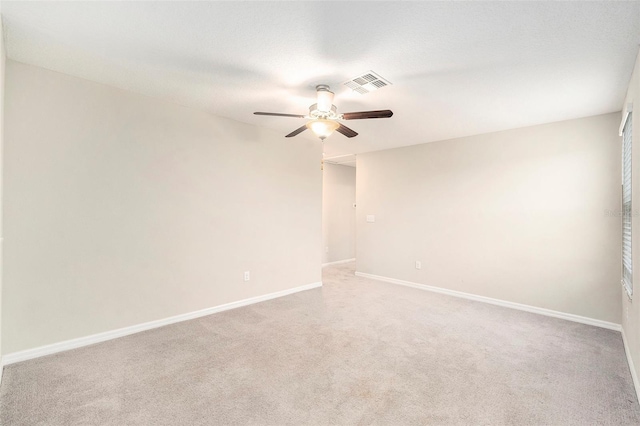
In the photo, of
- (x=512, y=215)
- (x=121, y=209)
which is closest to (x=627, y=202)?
(x=512, y=215)

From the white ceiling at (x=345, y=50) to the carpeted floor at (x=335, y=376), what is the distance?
2422 millimetres

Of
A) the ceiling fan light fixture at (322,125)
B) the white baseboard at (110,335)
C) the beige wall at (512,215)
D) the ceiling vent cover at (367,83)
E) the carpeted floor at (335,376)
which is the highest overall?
the ceiling vent cover at (367,83)

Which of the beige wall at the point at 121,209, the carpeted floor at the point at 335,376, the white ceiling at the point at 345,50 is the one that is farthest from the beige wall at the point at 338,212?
the white ceiling at the point at 345,50

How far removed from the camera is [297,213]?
15.8 feet

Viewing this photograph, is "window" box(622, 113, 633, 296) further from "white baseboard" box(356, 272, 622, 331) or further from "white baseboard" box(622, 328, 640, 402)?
"white baseboard" box(356, 272, 622, 331)

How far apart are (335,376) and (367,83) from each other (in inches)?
96.3

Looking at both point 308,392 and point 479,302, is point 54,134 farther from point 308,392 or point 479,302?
point 479,302

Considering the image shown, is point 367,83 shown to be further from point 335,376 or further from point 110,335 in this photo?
point 110,335

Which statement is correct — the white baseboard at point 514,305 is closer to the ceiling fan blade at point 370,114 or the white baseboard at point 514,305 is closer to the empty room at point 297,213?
the empty room at point 297,213

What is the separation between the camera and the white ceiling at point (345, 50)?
1.81 metres

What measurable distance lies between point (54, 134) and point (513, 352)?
4.55 metres

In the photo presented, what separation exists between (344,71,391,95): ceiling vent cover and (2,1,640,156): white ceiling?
0.19 ft

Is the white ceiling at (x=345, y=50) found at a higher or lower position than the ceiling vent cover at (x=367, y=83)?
higher

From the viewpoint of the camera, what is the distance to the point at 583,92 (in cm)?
292
